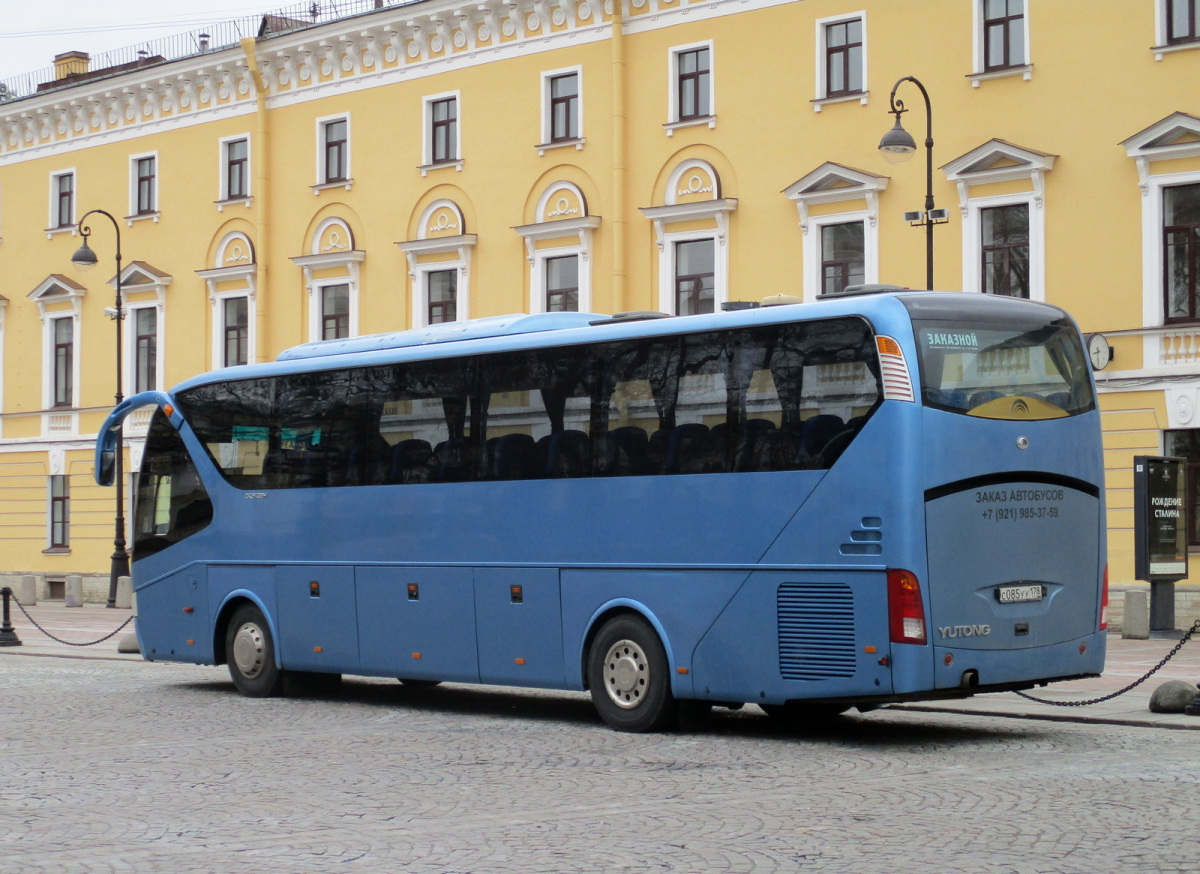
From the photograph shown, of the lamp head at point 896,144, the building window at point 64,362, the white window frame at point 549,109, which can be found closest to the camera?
the lamp head at point 896,144

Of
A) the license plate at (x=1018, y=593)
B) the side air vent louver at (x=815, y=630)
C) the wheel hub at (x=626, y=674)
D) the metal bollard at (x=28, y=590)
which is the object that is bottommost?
the metal bollard at (x=28, y=590)

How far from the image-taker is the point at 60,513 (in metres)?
43.1

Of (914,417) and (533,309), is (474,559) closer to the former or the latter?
(914,417)

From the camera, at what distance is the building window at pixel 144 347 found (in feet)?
136

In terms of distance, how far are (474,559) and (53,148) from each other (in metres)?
Answer: 31.7

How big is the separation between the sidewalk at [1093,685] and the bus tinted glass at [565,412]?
12.7ft

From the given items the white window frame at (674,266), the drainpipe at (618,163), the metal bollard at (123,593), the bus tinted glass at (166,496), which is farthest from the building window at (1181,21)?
the metal bollard at (123,593)

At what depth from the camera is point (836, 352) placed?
13.1 meters

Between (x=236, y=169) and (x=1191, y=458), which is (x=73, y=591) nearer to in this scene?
(x=236, y=169)

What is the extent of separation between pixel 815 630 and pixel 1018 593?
1529 mm

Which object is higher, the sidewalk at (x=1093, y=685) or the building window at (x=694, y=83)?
the building window at (x=694, y=83)

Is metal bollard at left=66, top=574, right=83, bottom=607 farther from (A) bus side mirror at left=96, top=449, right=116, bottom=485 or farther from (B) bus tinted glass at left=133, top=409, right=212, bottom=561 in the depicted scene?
(B) bus tinted glass at left=133, top=409, right=212, bottom=561

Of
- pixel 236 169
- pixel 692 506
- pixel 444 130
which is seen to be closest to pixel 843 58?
pixel 444 130

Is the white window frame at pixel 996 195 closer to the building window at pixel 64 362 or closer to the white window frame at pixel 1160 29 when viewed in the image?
the white window frame at pixel 1160 29
